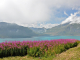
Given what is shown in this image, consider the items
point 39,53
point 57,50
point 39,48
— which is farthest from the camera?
point 57,50

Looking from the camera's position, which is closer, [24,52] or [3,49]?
[3,49]

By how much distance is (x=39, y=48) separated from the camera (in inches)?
365

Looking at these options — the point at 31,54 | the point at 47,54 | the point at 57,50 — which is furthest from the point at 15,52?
the point at 57,50

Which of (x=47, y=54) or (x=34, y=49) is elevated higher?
(x=34, y=49)

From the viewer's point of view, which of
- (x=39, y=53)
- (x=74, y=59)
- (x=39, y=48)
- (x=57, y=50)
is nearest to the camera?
(x=74, y=59)

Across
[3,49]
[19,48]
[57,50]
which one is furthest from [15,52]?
[57,50]

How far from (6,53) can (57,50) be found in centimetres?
620

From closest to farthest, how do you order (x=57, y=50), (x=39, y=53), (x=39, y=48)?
(x=39, y=53), (x=39, y=48), (x=57, y=50)

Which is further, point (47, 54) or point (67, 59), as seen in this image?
point (47, 54)

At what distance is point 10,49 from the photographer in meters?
9.29

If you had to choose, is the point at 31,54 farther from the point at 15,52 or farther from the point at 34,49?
the point at 15,52

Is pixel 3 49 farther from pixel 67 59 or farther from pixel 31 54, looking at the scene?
pixel 67 59

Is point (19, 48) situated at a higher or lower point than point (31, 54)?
higher

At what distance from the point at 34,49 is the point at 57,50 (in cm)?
308
